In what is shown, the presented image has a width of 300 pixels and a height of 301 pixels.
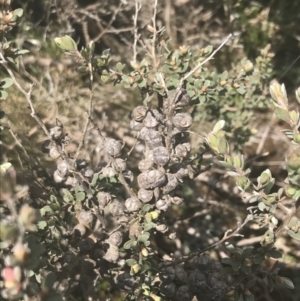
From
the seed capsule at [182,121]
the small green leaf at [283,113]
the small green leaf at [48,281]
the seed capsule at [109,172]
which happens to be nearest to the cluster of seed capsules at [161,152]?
the seed capsule at [182,121]

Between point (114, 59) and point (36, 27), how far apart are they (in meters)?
0.35

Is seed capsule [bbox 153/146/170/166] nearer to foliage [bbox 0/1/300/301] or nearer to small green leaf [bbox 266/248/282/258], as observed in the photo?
foliage [bbox 0/1/300/301]

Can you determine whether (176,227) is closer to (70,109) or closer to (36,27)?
(70,109)

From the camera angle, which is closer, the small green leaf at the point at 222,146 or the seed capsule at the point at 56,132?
the small green leaf at the point at 222,146

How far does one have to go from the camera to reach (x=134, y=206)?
948mm

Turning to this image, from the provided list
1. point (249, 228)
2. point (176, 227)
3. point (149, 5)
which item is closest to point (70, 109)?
point (149, 5)

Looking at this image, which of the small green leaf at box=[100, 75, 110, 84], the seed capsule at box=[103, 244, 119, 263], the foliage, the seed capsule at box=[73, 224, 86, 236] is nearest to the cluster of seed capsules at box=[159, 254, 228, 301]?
the foliage

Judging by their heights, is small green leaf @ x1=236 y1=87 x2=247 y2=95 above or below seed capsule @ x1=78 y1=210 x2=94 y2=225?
above

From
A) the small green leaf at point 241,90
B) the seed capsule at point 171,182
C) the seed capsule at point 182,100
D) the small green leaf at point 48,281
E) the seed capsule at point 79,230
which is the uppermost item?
the seed capsule at point 182,100

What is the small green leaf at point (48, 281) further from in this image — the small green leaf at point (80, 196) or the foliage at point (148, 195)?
the small green leaf at point (80, 196)

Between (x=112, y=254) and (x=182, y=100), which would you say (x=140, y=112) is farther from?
(x=112, y=254)

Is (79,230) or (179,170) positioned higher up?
(179,170)

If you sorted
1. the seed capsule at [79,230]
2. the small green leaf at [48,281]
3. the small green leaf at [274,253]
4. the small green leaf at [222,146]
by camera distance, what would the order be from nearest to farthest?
the small green leaf at [48,281] < the small green leaf at [222,146] < the small green leaf at [274,253] < the seed capsule at [79,230]

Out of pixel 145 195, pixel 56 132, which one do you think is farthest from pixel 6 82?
pixel 145 195
